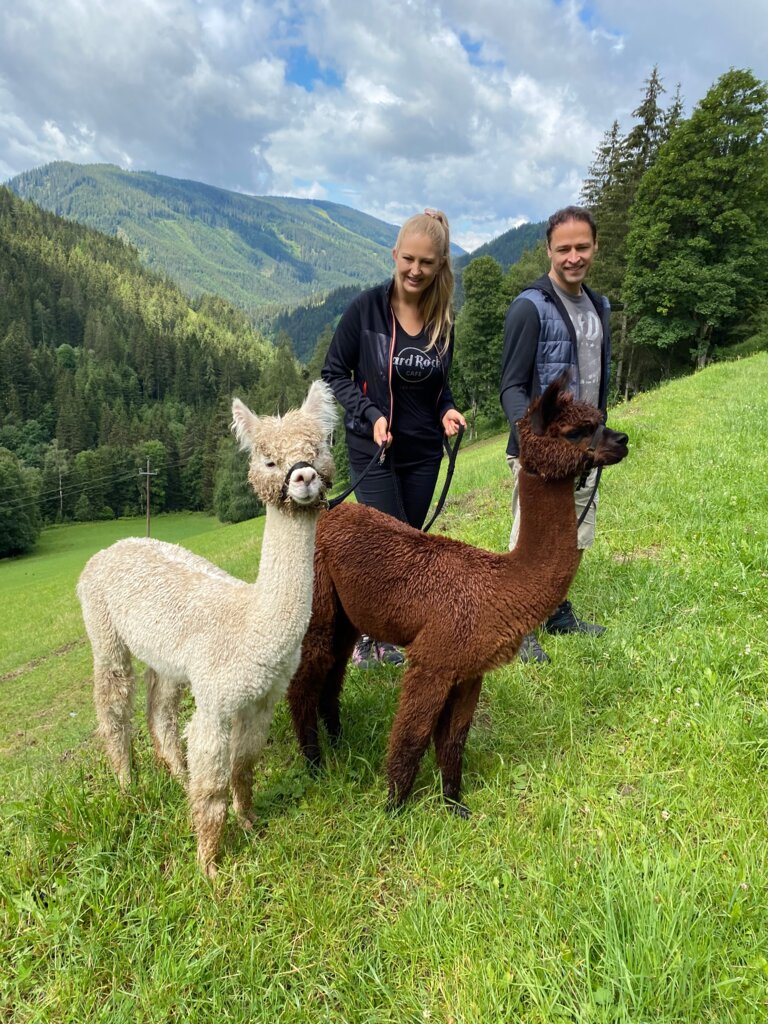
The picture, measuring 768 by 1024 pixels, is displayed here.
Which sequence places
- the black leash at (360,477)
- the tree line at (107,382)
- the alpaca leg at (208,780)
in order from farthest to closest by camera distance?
the tree line at (107,382) < the black leash at (360,477) < the alpaca leg at (208,780)

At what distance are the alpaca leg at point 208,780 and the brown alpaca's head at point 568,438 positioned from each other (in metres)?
1.88

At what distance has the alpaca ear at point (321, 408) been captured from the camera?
2168 mm

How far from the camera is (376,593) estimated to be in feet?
8.98

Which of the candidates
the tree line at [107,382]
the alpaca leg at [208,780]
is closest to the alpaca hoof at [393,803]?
the alpaca leg at [208,780]

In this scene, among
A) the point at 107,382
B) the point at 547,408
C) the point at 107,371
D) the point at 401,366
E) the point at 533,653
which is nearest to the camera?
the point at 547,408

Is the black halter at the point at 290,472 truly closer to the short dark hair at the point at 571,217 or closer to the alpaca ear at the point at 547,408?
the alpaca ear at the point at 547,408

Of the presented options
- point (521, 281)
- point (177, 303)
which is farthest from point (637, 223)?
Answer: point (177, 303)

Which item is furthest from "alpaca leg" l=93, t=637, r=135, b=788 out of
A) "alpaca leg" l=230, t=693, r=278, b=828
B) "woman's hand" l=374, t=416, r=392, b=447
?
"woman's hand" l=374, t=416, r=392, b=447

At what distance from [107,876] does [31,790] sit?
3.54 feet

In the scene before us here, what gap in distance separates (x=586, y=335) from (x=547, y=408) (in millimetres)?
1498

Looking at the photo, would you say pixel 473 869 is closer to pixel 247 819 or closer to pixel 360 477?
pixel 247 819

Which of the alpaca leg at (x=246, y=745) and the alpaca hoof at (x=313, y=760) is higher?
the alpaca leg at (x=246, y=745)

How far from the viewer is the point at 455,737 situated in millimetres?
2744

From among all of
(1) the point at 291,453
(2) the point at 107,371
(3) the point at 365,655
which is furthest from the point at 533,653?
(2) the point at 107,371
